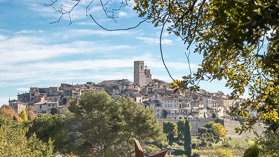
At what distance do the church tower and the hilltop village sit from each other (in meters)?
21.6

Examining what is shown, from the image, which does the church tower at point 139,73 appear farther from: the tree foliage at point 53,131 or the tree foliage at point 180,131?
the tree foliage at point 53,131

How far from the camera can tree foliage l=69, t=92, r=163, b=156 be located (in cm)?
3731

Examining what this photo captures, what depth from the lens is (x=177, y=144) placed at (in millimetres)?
83188

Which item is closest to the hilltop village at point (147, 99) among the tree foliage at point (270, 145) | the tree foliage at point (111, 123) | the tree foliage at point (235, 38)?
the tree foliage at point (111, 123)

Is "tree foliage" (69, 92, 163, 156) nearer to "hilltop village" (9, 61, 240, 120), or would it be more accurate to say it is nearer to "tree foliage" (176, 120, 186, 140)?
"tree foliage" (176, 120, 186, 140)

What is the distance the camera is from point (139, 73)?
576 feet

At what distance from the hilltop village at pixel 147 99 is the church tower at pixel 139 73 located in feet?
70.9

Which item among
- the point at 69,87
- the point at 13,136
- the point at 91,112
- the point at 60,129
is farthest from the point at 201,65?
the point at 69,87

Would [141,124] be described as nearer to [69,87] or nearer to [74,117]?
[74,117]

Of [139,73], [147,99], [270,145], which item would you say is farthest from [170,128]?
[139,73]

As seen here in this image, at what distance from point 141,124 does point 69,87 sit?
10447 centimetres

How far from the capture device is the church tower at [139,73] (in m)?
175

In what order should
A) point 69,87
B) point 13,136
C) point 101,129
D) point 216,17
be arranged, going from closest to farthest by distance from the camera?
point 216,17 < point 13,136 < point 101,129 < point 69,87

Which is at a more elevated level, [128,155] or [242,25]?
[242,25]
